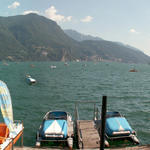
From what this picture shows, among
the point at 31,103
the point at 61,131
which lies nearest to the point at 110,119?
the point at 61,131

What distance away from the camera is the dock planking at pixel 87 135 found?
1455 centimetres

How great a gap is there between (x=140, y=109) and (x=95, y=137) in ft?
72.8

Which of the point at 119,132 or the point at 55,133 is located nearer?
the point at 55,133

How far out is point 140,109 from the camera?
113 feet

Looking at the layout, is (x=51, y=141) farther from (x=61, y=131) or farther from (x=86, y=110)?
(x=86, y=110)

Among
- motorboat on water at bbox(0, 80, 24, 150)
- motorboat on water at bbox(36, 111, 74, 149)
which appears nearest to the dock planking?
motorboat on water at bbox(36, 111, 74, 149)

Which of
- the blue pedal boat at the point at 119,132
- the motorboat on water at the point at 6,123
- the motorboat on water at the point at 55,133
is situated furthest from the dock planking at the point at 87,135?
the motorboat on water at the point at 6,123

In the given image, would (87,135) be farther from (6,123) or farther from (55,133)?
(6,123)

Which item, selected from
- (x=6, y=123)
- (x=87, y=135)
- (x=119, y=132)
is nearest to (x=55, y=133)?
(x=87, y=135)

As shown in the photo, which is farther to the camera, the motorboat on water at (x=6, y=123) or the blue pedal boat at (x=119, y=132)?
the blue pedal boat at (x=119, y=132)

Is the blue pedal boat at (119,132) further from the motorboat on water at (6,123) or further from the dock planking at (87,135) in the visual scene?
the motorboat on water at (6,123)

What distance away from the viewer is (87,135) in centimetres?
1614

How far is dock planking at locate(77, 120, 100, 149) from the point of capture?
47.8 ft

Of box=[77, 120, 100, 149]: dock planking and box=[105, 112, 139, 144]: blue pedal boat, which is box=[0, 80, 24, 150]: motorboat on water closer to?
box=[77, 120, 100, 149]: dock planking
